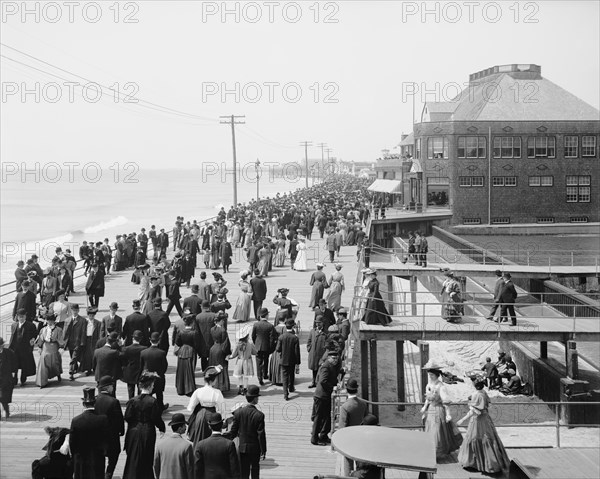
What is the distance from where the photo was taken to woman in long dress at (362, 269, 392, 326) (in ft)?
54.0

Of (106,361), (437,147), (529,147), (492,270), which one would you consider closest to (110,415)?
(106,361)

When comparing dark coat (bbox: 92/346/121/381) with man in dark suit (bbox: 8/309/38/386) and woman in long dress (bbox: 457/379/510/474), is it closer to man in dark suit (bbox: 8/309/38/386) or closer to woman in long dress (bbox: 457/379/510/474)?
man in dark suit (bbox: 8/309/38/386)

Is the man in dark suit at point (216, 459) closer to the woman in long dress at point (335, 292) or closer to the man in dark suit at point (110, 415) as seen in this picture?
the man in dark suit at point (110, 415)

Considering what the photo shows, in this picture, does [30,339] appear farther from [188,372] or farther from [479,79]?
[479,79]

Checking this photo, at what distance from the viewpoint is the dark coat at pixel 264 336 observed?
13.5 meters

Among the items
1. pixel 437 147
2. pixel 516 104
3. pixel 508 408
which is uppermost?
pixel 516 104

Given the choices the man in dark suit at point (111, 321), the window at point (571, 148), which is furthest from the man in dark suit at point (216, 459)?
the window at point (571, 148)

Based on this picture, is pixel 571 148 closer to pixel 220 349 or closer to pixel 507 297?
pixel 507 297

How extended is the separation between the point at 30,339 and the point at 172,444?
21.0ft

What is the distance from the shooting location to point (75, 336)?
14078mm

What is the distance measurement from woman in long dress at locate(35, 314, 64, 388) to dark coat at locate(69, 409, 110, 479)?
5.23m

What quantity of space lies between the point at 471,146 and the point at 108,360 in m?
51.3

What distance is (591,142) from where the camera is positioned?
5984 centimetres

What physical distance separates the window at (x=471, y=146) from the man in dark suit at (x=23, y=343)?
164ft
